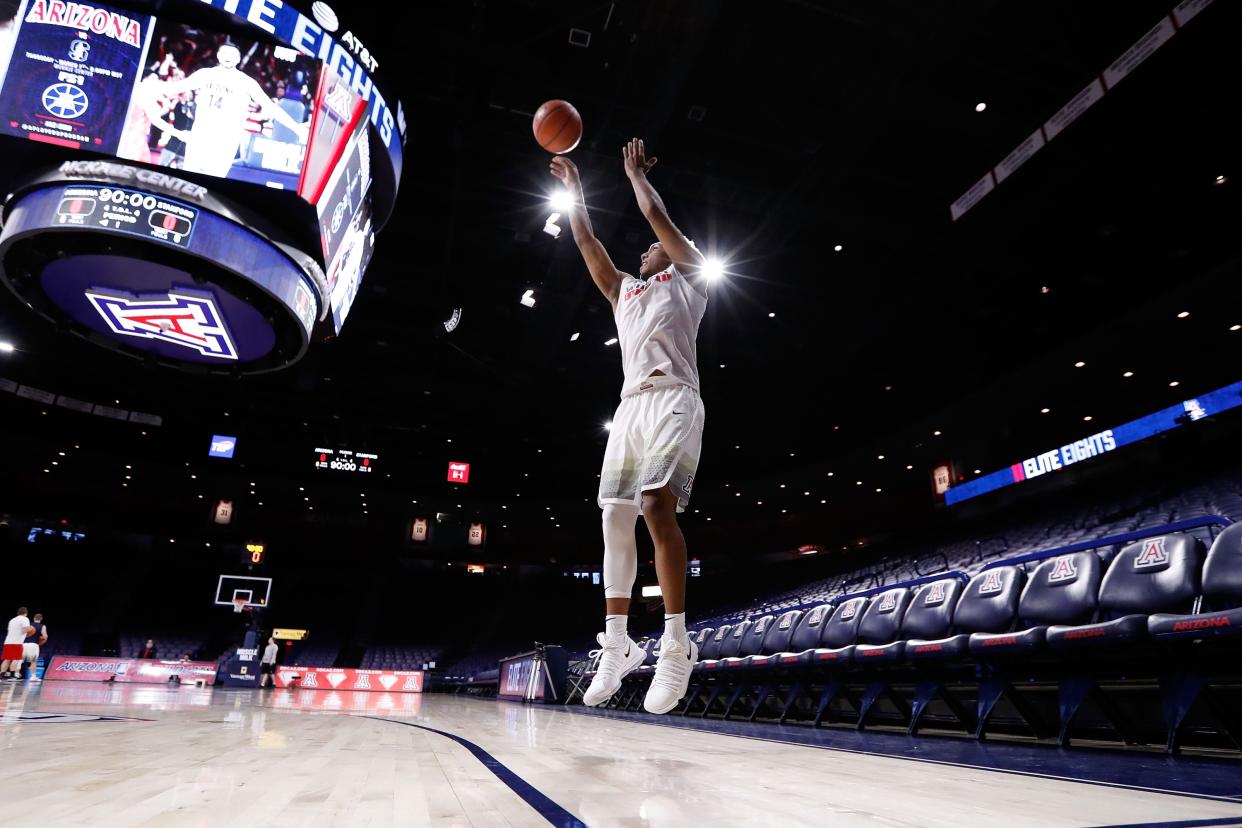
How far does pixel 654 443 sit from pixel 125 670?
1716 centimetres

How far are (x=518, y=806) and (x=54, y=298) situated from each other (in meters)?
9.27

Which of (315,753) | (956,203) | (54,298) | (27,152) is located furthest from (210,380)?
(315,753)

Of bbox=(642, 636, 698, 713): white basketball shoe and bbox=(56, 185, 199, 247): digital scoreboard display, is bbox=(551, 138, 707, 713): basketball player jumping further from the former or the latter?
bbox=(56, 185, 199, 247): digital scoreboard display

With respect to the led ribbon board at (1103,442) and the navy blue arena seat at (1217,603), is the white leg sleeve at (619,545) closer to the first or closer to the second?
the navy blue arena seat at (1217,603)

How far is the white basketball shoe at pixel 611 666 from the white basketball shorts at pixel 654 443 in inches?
18.3

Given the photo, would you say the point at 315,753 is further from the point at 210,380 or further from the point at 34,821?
the point at 210,380

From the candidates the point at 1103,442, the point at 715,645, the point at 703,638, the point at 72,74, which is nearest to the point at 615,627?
the point at 715,645

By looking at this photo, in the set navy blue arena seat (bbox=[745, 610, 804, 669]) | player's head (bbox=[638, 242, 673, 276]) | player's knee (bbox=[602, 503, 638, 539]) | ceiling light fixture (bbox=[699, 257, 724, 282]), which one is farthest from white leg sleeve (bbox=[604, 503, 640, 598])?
ceiling light fixture (bbox=[699, 257, 724, 282])

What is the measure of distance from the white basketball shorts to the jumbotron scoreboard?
17.3ft

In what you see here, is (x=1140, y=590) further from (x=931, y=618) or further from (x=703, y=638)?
(x=703, y=638)

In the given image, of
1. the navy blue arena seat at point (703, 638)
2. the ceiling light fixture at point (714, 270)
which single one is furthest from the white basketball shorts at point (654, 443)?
the ceiling light fixture at point (714, 270)

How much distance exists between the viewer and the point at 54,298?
7754 mm

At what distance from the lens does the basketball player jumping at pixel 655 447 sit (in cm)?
223

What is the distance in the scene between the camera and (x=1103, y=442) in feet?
43.5
